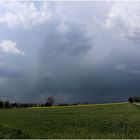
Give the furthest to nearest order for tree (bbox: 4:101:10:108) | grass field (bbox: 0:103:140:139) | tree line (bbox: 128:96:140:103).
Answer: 1. tree (bbox: 4:101:10:108)
2. tree line (bbox: 128:96:140:103)
3. grass field (bbox: 0:103:140:139)

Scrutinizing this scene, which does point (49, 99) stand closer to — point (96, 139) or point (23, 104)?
point (23, 104)

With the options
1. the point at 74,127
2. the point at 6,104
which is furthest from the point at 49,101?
the point at 74,127

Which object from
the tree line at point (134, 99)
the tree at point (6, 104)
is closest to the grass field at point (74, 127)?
the tree line at point (134, 99)

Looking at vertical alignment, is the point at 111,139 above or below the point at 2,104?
below

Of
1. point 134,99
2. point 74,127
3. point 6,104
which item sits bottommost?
point 74,127

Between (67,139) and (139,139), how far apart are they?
146 inches

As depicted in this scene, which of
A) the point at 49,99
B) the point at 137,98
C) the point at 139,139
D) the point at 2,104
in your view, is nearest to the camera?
the point at 139,139

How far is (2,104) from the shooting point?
6171 inches

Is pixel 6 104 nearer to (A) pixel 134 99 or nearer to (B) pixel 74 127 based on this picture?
(A) pixel 134 99

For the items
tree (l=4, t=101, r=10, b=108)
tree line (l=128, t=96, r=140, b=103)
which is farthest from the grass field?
tree (l=4, t=101, r=10, b=108)

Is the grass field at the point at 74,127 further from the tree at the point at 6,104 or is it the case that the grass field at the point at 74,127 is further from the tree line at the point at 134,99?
the tree at the point at 6,104

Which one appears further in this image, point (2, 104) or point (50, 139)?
point (2, 104)

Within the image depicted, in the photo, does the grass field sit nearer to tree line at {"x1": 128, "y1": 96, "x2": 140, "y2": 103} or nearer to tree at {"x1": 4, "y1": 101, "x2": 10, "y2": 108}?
tree line at {"x1": 128, "y1": 96, "x2": 140, "y2": 103}

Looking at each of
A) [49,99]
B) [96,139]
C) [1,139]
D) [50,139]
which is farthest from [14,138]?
[49,99]
